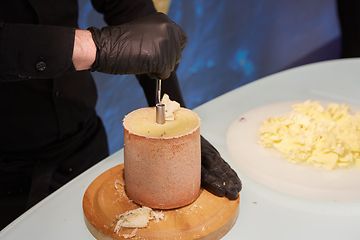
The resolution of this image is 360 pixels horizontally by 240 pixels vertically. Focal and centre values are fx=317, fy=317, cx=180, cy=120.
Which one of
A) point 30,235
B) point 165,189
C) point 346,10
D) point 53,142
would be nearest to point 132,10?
point 53,142

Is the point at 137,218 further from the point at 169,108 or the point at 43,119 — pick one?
the point at 43,119

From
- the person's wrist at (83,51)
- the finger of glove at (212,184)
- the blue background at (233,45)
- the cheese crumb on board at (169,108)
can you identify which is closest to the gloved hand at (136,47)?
the person's wrist at (83,51)

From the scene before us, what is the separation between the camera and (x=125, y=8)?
1.36m

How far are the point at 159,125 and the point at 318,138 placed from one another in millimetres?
558

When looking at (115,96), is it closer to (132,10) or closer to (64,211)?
(132,10)

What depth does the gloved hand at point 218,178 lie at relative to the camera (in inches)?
34.7

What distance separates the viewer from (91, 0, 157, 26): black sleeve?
1357 millimetres

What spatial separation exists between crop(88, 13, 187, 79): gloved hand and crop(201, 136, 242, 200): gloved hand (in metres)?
0.31

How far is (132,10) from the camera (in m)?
1.36

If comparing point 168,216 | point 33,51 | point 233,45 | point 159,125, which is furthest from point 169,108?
point 233,45

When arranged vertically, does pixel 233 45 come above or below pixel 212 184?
below

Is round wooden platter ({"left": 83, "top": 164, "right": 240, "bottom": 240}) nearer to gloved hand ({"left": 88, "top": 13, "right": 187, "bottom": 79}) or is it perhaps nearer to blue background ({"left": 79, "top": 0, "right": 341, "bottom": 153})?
gloved hand ({"left": 88, "top": 13, "right": 187, "bottom": 79})

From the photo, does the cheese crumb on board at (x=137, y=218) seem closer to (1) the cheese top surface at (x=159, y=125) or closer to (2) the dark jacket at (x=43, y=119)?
(1) the cheese top surface at (x=159, y=125)

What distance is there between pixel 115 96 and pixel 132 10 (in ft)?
4.94
